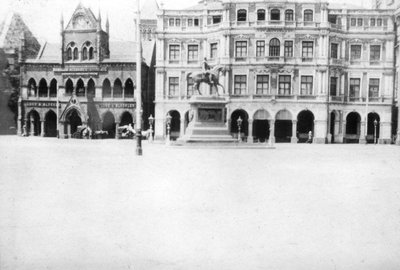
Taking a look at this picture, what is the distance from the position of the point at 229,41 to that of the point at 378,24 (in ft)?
57.8

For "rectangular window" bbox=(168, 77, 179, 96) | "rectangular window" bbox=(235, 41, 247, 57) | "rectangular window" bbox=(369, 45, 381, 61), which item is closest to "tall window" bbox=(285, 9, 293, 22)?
"rectangular window" bbox=(235, 41, 247, 57)

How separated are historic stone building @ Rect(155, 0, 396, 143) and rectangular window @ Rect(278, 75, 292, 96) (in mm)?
113

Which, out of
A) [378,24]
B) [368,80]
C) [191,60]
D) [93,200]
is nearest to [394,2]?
[378,24]

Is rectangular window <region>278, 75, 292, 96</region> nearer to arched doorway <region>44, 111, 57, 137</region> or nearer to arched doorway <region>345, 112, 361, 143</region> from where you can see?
arched doorway <region>345, 112, 361, 143</region>

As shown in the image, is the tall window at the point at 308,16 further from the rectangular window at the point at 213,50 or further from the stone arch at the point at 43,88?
the stone arch at the point at 43,88

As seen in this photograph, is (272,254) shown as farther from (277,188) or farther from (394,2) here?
(394,2)

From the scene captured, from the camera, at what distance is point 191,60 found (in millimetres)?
56156

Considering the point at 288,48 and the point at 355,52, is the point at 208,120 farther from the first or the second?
the point at 355,52

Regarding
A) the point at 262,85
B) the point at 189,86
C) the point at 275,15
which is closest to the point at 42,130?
the point at 189,86

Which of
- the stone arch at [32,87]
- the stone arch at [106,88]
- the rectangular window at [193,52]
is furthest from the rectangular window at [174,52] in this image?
the stone arch at [32,87]

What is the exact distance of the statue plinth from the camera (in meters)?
35.1

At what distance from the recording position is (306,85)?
52969mm

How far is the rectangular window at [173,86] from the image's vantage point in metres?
56.4

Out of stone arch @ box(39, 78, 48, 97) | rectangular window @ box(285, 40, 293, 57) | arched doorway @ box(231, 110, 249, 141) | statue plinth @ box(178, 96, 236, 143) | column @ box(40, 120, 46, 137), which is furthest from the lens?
stone arch @ box(39, 78, 48, 97)
